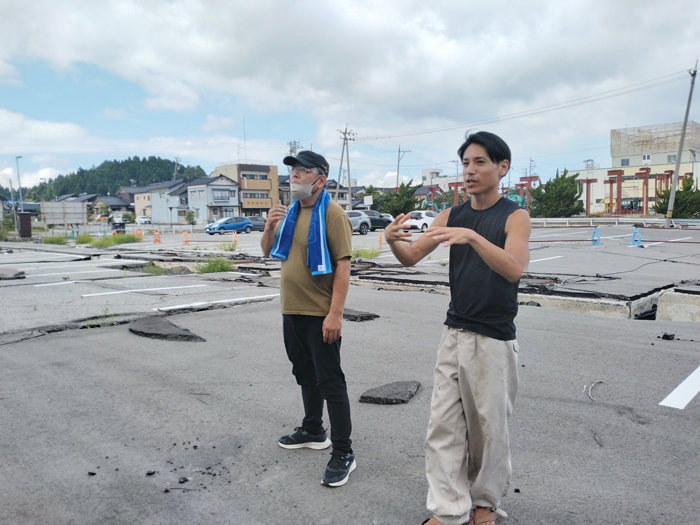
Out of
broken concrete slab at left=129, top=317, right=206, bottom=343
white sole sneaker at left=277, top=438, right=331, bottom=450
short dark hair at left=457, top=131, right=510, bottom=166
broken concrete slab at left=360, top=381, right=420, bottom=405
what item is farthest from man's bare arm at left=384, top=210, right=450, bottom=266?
broken concrete slab at left=129, top=317, right=206, bottom=343

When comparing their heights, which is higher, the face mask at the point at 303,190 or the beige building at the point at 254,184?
the beige building at the point at 254,184

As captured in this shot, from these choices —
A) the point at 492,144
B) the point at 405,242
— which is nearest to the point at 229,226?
the point at 405,242

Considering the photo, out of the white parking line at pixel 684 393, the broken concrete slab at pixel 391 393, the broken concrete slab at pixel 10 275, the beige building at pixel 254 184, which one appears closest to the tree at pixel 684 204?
the white parking line at pixel 684 393

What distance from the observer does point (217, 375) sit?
4.89 metres

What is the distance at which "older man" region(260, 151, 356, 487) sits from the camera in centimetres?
301

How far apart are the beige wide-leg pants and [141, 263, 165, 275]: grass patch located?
12959 millimetres

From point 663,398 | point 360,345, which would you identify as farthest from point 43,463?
point 663,398

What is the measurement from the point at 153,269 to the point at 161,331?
9260 mm

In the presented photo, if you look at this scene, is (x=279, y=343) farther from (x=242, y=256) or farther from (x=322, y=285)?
(x=242, y=256)

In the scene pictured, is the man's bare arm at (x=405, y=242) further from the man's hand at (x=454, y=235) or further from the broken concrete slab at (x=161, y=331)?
the broken concrete slab at (x=161, y=331)

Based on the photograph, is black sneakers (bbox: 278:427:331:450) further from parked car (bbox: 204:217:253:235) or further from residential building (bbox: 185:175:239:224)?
residential building (bbox: 185:175:239:224)

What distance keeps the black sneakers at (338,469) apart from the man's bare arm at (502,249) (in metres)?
1.45

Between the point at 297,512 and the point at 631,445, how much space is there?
2.25 meters

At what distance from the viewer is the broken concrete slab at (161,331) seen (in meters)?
6.27
